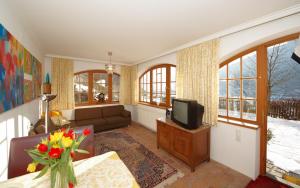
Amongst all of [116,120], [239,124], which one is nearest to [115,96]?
[116,120]

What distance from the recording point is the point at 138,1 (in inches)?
60.8

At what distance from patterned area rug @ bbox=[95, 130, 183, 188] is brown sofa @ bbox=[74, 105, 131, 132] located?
0.40 meters

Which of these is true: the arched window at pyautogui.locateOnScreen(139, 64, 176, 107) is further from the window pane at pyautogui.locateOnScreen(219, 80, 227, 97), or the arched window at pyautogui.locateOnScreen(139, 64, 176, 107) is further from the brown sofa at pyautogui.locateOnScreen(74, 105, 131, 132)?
the window pane at pyautogui.locateOnScreen(219, 80, 227, 97)

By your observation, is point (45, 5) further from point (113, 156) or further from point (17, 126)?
point (113, 156)

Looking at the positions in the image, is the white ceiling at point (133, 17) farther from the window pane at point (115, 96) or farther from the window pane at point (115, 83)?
the window pane at point (115, 96)

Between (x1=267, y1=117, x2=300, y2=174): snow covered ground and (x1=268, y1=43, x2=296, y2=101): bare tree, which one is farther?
(x1=267, y1=117, x2=300, y2=174): snow covered ground

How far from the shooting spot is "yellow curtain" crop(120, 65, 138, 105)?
17.1 feet

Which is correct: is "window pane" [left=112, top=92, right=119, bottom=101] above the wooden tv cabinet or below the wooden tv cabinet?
above

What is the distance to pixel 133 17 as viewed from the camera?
1.88 m

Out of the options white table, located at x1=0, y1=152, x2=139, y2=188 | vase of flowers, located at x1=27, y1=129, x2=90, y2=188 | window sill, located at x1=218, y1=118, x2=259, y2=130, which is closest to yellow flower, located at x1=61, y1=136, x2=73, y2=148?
vase of flowers, located at x1=27, y1=129, x2=90, y2=188

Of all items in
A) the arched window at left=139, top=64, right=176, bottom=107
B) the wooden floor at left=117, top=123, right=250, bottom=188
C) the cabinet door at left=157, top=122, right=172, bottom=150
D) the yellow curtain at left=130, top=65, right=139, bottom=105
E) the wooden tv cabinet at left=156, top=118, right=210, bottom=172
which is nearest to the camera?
the wooden floor at left=117, top=123, right=250, bottom=188

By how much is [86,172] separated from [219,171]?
219 centimetres

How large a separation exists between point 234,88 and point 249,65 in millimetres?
462

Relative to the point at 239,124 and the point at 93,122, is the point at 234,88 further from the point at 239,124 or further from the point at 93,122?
the point at 93,122
